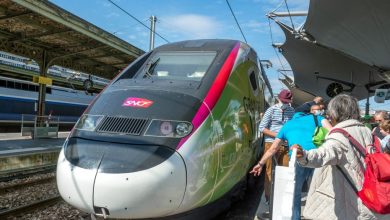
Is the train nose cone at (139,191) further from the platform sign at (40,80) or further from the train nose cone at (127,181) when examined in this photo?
the platform sign at (40,80)

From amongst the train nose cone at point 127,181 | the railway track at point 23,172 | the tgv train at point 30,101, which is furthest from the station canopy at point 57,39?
the train nose cone at point 127,181

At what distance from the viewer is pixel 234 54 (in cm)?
519

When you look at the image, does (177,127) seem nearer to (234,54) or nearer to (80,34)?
(234,54)

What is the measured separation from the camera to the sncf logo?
4250 millimetres

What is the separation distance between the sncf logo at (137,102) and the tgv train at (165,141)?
12mm

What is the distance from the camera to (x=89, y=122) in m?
4.28

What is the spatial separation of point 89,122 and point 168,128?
0.95 metres

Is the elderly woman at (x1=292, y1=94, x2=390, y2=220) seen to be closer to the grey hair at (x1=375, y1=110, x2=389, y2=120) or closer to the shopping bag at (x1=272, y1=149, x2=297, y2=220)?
the shopping bag at (x1=272, y1=149, x2=297, y2=220)

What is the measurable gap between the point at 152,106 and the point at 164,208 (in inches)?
44.6

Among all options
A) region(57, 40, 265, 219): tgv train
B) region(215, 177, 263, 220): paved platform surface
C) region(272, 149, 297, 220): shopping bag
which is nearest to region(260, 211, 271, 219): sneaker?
region(215, 177, 263, 220): paved platform surface

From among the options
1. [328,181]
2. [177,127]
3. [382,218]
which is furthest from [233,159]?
[382,218]

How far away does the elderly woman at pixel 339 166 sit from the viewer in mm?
2596

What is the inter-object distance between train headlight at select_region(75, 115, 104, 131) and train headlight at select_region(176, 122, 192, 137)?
91 centimetres

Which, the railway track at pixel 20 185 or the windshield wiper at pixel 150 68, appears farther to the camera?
the railway track at pixel 20 185
